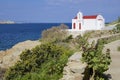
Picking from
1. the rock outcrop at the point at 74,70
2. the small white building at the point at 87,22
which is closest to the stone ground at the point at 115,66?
the rock outcrop at the point at 74,70

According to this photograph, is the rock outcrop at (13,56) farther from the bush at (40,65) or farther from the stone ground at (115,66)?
the stone ground at (115,66)

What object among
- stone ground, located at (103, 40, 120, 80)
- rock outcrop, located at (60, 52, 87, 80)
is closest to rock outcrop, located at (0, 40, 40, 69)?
stone ground, located at (103, 40, 120, 80)

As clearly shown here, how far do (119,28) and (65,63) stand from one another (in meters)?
24.4

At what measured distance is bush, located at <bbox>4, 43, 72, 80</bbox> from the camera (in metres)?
15.9

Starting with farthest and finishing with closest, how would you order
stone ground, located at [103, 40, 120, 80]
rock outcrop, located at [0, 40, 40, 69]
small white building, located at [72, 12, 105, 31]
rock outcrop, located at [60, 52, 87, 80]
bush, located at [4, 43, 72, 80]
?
small white building, located at [72, 12, 105, 31]
rock outcrop, located at [0, 40, 40, 69]
stone ground, located at [103, 40, 120, 80]
bush, located at [4, 43, 72, 80]
rock outcrop, located at [60, 52, 87, 80]

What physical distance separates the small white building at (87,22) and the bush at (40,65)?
43906 mm

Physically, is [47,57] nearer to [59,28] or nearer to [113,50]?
[113,50]

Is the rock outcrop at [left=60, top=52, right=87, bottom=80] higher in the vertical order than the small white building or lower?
lower

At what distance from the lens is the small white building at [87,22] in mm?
65500

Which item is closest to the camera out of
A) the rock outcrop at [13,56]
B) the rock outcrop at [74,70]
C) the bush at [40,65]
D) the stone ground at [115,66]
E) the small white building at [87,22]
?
the rock outcrop at [74,70]

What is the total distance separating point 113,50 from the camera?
2330 cm

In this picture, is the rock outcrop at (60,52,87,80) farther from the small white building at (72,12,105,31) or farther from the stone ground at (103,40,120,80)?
the small white building at (72,12,105,31)

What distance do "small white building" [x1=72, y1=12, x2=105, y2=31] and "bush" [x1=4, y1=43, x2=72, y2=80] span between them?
43906 millimetres

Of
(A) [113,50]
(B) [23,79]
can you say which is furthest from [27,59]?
(A) [113,50]
